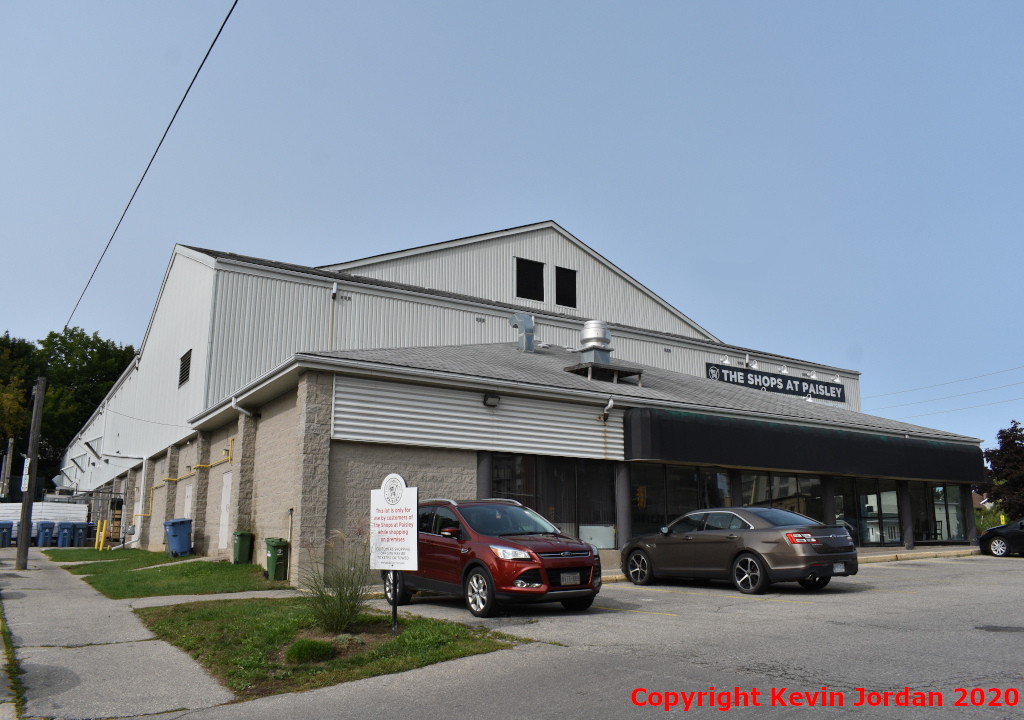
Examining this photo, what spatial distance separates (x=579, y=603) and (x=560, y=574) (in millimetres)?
885

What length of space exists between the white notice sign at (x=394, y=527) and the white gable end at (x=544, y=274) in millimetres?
19348

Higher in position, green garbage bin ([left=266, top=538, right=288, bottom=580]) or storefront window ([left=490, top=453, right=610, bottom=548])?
storefront window ([left=490, top=453, right=610, bottom=548])

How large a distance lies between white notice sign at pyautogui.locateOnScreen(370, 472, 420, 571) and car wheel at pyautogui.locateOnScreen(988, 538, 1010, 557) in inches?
884

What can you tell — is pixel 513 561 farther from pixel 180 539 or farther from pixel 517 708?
pixel 180 539

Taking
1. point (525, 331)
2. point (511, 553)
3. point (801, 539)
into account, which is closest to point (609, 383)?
point (525, 331)

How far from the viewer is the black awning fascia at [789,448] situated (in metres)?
19.1

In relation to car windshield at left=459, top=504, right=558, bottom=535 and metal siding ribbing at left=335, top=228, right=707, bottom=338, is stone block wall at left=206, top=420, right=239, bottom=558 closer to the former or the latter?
metal siding ribbing at left=335, top=228, right=707, bottom=338

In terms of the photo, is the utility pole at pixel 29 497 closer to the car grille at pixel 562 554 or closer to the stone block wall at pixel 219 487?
the stone block wall at pixel 219 487

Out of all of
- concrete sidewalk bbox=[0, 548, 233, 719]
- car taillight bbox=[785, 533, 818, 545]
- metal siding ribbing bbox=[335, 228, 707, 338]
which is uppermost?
metal siding ribbing bbox=[335, 228, 707, 338]

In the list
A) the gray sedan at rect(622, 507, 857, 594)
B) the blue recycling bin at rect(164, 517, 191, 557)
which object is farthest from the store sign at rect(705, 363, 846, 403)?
the blue recycling bin at rect(164, 517, 191, 557)

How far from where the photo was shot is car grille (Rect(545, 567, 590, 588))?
10.6 meters

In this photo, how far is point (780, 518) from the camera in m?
13.6

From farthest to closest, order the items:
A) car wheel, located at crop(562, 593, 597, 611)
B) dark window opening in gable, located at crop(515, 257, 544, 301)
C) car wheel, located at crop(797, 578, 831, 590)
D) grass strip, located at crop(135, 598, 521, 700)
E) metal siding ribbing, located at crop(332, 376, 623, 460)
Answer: dark window opening in gable, located at crop(515, 257, 544, 301) < metal siding ribbing, located at crop(332, 376, 623, 460) < car wheel, located at crop(797, 578, 831, 590) < car wheel, located at crop(562, 593, 597, 611) < grass strip, located at crop(135, 598, 521, 700)

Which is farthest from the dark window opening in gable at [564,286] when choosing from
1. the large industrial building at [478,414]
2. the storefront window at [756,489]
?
the storefront window at [756,489]
